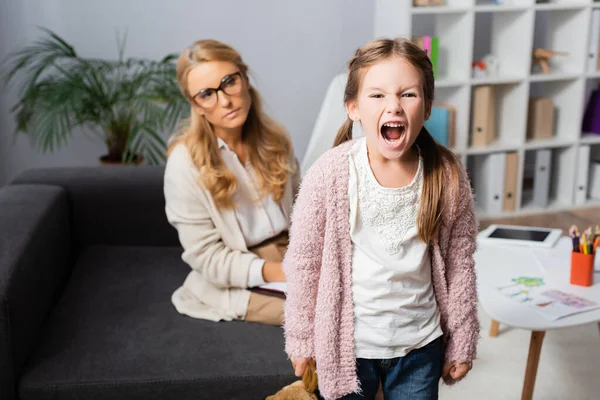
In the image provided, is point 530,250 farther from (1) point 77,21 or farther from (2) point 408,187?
(1) point 77,21

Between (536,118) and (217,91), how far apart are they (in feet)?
7.64

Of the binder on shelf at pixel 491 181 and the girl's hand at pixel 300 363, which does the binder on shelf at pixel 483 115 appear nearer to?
the binder on shelf at pixel 491 181

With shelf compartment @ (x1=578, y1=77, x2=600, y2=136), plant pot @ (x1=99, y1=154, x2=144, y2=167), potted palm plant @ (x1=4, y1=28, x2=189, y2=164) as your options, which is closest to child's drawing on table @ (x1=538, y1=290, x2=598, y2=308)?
potted palm plant @ (x1=4, y1=28, x2=189, y2=164)

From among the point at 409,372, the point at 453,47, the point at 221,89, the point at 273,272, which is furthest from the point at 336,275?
the point at 453,47

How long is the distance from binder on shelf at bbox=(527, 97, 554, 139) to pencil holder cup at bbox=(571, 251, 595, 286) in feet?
6.15

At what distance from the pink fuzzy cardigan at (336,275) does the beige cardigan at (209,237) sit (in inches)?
23.7

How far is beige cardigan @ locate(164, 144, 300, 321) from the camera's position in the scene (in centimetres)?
195

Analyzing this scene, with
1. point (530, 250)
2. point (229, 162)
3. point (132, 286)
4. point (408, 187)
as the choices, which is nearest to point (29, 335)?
point (132, 286)

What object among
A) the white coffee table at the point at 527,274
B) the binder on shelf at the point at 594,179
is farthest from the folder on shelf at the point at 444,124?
the white coffee table at the point at 527,274

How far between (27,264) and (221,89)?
0.62m

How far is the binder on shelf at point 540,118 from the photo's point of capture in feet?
12.5

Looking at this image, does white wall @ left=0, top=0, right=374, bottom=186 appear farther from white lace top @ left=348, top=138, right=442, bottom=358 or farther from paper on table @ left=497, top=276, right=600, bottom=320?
white lace top @ left=348, top=138, right=442, bottom=358

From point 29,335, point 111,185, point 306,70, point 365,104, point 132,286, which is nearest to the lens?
point 365,104

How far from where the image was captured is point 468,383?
230 cm
